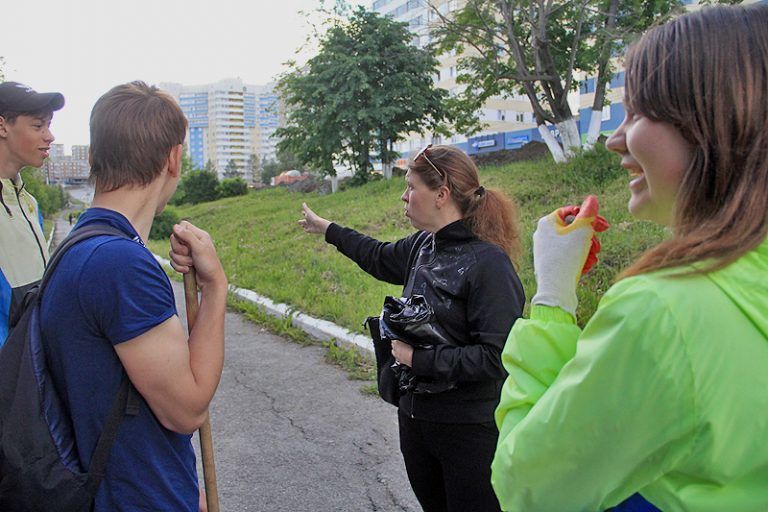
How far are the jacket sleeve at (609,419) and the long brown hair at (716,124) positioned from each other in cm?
12

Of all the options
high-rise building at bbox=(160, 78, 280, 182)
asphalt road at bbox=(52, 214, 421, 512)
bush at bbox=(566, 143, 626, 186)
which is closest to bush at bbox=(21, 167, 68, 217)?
asphalt road at bbox=(52, 214, 421, 512)

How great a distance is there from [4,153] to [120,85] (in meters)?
2.59

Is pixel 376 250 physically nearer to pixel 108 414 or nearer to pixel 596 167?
pixel 108 414

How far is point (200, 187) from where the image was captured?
38750 millimetres

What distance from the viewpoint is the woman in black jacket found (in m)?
2.52

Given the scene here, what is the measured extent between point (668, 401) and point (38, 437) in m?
1.41

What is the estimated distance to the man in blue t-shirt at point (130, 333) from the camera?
1.61m

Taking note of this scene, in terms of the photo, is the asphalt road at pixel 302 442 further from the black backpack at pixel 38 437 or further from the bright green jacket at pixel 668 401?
the bright green jacket at pixel 668 401

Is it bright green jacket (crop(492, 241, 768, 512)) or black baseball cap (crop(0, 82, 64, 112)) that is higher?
black baseball cap (crop(0, 82, 64, 112))

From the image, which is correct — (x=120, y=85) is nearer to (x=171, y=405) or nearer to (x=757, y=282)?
(x=171, y=405)

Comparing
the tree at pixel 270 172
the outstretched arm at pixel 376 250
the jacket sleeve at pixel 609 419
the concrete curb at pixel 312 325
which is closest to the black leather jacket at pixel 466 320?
the outstretched arm at pixel 376 250

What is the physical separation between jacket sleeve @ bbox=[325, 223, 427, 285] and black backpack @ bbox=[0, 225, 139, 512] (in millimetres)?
1804

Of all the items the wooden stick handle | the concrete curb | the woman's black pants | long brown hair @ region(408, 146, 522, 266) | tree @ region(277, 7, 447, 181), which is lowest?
the concrete curb

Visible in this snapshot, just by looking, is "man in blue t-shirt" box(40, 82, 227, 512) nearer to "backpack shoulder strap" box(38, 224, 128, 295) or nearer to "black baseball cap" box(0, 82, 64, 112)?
"backpack shoulder strap" box(38, 224, 128, 295)
